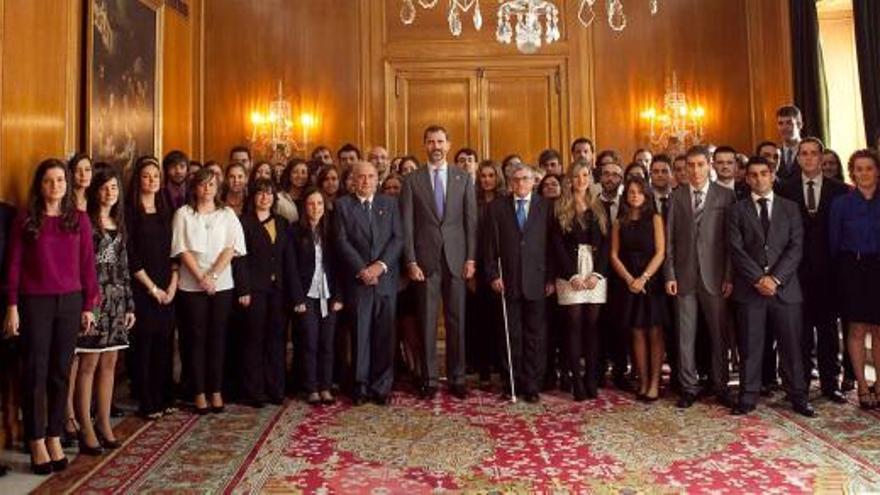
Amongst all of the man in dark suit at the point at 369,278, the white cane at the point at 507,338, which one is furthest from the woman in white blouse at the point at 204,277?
the white cane at the point at 507,338

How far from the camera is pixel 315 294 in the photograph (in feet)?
15.6

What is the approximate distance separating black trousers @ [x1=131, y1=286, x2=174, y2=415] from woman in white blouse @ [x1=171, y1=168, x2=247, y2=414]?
5.1 inches

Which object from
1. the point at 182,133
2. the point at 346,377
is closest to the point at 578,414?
the point at 346,377

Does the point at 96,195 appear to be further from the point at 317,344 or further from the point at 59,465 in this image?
the point at 317,344

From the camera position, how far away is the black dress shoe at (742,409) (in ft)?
14.5

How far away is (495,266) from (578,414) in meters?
1.10

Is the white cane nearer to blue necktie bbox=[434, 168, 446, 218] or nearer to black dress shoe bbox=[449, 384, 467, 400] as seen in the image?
black dress shoe bbox=[449, 384, 467, 400]

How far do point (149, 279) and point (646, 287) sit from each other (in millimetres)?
3013

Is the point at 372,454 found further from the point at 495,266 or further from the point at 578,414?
the point at 495,266

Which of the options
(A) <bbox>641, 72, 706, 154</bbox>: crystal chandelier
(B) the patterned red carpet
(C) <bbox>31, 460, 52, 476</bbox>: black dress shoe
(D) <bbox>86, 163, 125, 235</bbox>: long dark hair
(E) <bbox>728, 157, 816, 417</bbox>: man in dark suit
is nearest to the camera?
(B) the patterned red carpet

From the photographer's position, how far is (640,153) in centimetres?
605

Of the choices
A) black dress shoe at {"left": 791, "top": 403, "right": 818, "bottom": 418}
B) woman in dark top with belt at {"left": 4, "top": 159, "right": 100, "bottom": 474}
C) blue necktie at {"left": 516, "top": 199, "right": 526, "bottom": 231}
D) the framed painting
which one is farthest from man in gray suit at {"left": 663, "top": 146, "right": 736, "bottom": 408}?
the framed painting

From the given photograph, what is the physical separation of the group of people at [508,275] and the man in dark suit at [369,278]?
0.04 ft

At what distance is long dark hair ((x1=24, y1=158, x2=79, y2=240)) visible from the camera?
140 inches
